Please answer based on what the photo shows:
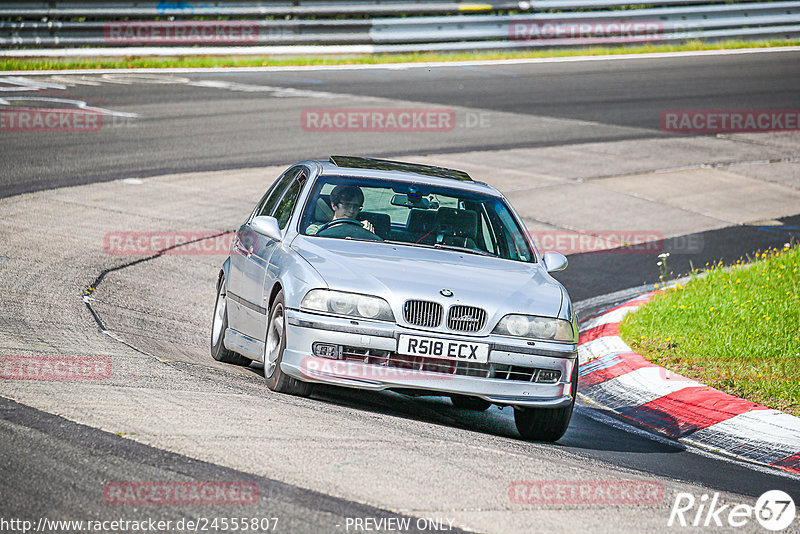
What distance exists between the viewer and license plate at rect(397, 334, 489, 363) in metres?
6.50

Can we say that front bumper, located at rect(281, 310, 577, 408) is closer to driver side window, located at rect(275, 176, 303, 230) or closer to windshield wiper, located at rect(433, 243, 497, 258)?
windshield wiper, located at rect(433, 243, 497, 258)

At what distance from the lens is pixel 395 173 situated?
322 inches

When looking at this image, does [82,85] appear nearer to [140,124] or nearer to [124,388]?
[140,124]

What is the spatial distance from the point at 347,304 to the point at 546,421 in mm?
1473

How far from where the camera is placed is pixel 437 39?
1094 inches

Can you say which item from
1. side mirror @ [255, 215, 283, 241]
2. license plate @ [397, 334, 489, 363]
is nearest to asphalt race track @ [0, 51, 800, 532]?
license plate @ [397, 334, 489, 363]

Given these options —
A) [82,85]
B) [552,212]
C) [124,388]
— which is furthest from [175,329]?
[82,85]

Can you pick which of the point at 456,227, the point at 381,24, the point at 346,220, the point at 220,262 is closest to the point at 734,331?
the point at 456,227

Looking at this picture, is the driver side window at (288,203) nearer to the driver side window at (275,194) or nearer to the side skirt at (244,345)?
the driver side window at (275,194)

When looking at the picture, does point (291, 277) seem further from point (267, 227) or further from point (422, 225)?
point (422, 225)

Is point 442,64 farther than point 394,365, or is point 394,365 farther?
point 442,64

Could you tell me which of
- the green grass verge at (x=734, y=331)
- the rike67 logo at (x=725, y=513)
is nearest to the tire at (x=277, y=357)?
the rike67 logo at (x=725, y=513)

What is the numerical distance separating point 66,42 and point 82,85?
298 cm

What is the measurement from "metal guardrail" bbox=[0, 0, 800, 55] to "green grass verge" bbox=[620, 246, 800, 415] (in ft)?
53.7
